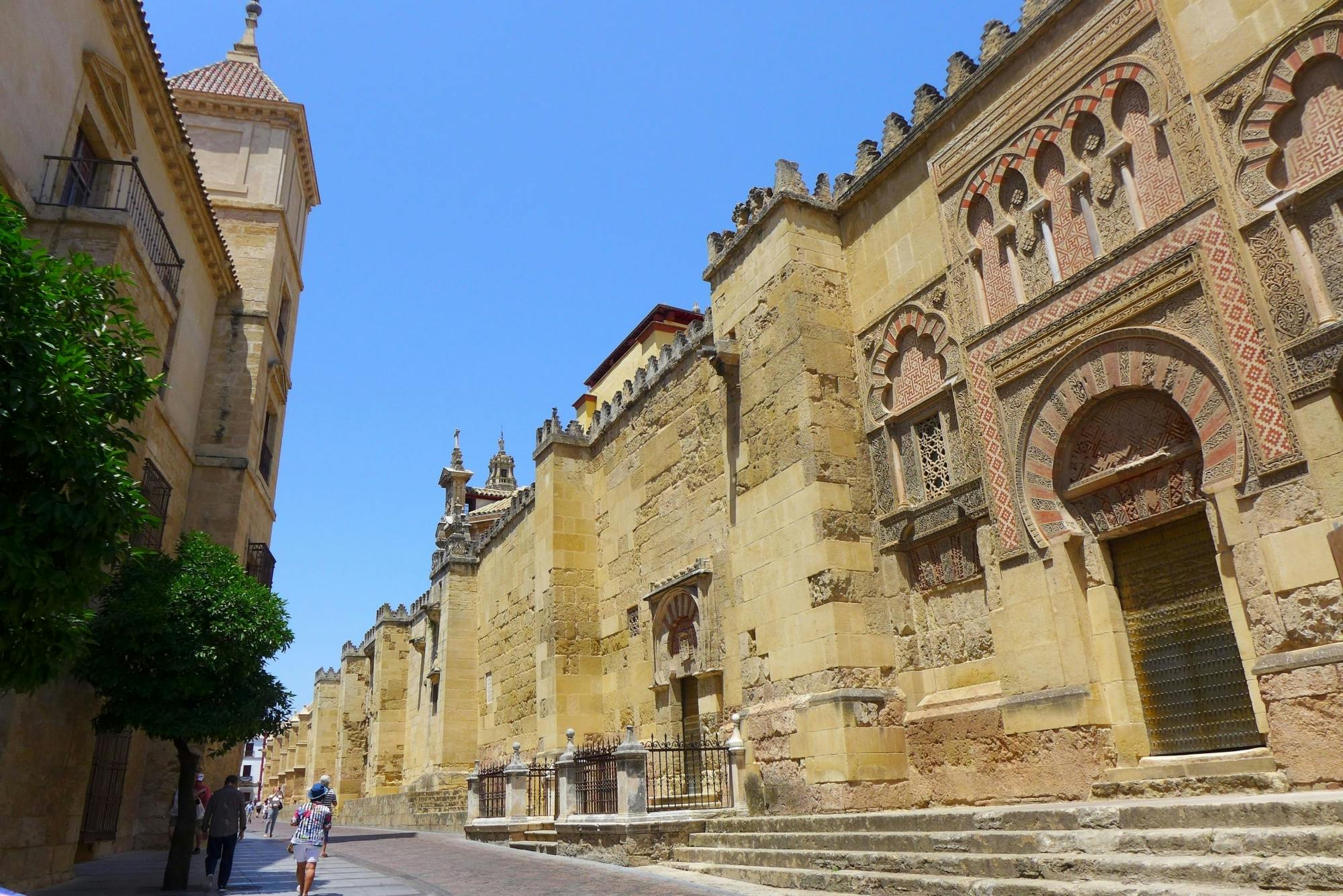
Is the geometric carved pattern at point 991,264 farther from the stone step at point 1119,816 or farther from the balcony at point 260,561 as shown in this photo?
the balcony at point 260,561

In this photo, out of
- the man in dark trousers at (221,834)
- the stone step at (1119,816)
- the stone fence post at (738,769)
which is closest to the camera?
the stone step at (1119,816)

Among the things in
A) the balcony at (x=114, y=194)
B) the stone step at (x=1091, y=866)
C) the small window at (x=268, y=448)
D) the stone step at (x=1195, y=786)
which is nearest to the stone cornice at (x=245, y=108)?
the small window at (x=268, y=448)

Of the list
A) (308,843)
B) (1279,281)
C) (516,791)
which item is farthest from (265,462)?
(1279,281)

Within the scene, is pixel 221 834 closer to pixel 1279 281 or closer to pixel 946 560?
A: pixel 946 560

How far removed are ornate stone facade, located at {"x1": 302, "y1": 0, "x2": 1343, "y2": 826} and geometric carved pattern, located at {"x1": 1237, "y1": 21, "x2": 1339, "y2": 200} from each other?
2 cm

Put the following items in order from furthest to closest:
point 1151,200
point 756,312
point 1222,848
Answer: point 756,312 < point 1151,200 < point 1222,848

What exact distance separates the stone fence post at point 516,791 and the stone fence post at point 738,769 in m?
4.46

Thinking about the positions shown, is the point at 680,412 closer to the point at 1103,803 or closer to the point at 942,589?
the point at 942,589

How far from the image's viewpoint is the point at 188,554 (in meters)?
9.11

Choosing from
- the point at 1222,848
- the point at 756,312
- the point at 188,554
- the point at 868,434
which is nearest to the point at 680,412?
the point at 756,312

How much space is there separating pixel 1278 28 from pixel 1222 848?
17.7 ft

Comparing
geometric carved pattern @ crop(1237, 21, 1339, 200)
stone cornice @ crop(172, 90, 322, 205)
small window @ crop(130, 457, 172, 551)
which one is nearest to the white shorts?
small window @ crop(130, 457, 172, 551)

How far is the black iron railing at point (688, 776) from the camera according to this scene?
1073 centimetres

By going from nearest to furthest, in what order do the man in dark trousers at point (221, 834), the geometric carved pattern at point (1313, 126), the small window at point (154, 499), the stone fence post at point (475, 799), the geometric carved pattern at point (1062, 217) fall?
the geometric carved pattern at point (1313, 126)
the geometric carved pattern at point (1062, 217)
the man in dark trousers at point (221, 834)
the small window at point (154, 499)
the stone fence post at point (475, 799)
